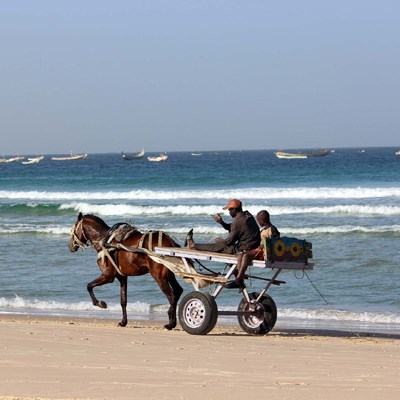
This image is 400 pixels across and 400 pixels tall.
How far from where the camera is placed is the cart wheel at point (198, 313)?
12219 millimetres

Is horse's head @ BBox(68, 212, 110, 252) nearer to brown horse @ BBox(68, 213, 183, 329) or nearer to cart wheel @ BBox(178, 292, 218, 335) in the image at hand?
brown horse @ BBox(68, 213, 183, 329)

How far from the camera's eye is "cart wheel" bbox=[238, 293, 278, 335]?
12.9m

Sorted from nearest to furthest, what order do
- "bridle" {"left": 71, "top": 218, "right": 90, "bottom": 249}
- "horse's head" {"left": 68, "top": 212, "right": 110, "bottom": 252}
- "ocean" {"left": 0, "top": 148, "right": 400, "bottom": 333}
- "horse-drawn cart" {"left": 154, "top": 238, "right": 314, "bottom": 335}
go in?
"horse-drawn cart" {"left": 154, "top": 238, "right": 314, "bottom": 335} → "horse's head" {"left": 68, "top": 212, "right": 110, "bottom": 252} → "bridle" {"left": 71, "top": 218, "right": 90, "bottom": 249} → "ocean" {"left": 0, "top": 148, "right": 400, "bottom": 333}

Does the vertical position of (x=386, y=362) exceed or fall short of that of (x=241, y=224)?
it falls short

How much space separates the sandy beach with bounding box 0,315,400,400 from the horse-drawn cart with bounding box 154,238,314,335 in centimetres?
25

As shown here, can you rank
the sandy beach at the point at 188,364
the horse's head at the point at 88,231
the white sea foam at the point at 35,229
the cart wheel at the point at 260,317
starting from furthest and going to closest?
1. the white sea foam at the point at 35,229
2. the horse's head at the point at 88,231
3. the cart wheel at the point at 260,317
4. the sandy beach at the point at 188,364

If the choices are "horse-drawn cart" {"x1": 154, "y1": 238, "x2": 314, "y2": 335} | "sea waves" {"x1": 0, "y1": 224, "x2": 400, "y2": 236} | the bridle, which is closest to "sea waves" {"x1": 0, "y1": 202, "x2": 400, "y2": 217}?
"sea waves" {"x1": 0, "y1": 224, "x2": 400, "y2": 236}

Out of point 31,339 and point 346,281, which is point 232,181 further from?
point 31,339

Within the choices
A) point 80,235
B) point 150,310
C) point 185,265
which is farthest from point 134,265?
point 150,310

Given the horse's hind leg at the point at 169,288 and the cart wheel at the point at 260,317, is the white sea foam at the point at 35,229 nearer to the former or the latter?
the horse's hind leg at the point at 169,288

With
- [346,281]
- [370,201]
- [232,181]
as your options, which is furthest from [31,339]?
[232,181]

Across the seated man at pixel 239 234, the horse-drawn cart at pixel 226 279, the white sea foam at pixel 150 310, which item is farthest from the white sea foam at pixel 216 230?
the seated man at pixel 239 234

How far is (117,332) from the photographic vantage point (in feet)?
41.0

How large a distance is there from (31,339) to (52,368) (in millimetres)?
1998
